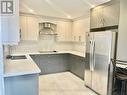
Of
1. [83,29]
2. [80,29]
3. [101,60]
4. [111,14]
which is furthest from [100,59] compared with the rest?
[80,29]

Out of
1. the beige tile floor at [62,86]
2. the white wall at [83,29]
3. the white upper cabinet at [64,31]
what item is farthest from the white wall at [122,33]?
the white upper cabinet at [64,31]

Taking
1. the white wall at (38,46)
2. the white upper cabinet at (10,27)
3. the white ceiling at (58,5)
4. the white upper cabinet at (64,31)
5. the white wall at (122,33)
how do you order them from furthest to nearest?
the white upper cabinet at (64,31), the white wall at (38,46), the white ceiling at (58,5), the white wall at (122,33), the white upper cabinet at (10,27)

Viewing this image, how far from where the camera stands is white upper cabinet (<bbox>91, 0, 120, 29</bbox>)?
107 inches

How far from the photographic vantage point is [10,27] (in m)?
1.74

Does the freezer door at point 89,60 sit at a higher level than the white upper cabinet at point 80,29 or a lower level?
lower

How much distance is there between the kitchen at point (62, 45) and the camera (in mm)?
1893

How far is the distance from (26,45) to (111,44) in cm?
337

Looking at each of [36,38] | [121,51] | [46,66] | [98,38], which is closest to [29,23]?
[36,38]

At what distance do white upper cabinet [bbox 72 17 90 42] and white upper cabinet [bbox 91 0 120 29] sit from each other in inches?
32.9

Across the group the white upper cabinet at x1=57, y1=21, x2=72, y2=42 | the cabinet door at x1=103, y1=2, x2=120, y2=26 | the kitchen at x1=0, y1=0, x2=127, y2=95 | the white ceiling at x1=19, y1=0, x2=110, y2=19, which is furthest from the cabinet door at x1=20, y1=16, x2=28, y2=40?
the cabinet door at x1=103, y1=2, x2=120, y2=26

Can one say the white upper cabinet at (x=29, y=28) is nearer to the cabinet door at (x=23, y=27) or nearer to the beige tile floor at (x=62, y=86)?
the cabinet door at (x=23, y=27)

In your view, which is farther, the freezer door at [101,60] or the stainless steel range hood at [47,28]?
the stainless steel range hood at [47,28]

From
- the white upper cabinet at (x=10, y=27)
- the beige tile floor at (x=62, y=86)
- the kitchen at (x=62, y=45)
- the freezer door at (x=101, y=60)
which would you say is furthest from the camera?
the beige tile floor at (x=62, y=86)

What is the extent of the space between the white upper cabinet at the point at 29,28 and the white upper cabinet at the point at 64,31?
1.00 meters
